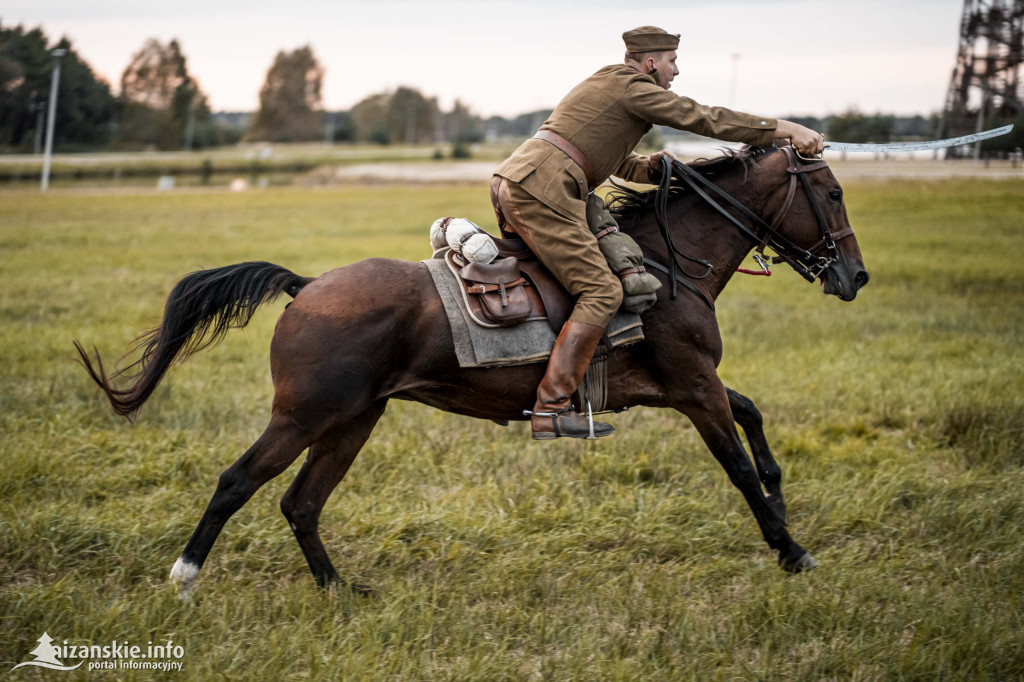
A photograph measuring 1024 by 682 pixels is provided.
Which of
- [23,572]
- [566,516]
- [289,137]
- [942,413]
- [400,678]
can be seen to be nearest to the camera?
[400,678]

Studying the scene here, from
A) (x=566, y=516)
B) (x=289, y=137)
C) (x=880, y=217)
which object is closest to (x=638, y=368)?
(x=566, y=516)

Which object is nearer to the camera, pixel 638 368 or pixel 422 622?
pixel 422 622

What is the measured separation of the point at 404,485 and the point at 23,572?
101 inches

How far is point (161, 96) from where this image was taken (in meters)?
47.6

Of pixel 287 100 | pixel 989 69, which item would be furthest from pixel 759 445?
pixel 287 100

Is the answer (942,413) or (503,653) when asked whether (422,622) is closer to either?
(503,653)

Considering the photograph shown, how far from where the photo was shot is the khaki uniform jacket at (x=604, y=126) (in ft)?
15.5

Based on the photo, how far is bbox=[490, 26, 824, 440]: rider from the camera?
15.5 feet

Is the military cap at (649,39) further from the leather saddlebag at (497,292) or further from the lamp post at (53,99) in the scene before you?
the lamp post at (53,99)

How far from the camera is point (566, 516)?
19.4 feet

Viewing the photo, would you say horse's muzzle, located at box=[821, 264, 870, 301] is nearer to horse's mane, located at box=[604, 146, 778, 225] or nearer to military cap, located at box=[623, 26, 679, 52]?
horse's mane, located at box=[604, 146, 778, 225]

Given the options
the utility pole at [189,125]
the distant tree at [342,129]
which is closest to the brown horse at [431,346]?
the utility pole at [189,125]

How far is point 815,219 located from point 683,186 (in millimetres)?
859

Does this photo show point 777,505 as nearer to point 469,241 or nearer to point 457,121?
point 469,241
